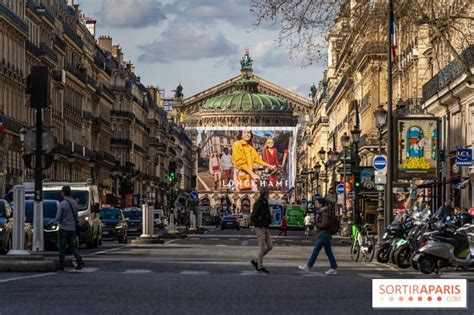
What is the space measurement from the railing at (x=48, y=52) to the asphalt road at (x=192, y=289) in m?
64.2

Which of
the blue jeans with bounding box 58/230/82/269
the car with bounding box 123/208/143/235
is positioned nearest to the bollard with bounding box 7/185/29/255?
the blue jeans with bounding box 58/230/82/269

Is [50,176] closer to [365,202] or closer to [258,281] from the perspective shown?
[365,202]

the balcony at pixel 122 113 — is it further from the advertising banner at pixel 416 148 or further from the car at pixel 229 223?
the advertising banner at pixel 416 148

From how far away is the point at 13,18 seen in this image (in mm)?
85688

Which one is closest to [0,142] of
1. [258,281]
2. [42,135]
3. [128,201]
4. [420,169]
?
[420,169]

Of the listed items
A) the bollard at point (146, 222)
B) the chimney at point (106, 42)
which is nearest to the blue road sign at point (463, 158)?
the bollard at point (146, 222)

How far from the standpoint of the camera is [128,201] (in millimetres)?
149000

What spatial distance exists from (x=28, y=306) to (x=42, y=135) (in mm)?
14745

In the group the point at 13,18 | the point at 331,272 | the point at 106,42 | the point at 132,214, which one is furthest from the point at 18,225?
the point at 106,42

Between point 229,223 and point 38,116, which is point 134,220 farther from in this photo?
point 38,116

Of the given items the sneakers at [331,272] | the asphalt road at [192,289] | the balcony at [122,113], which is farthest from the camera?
the balcony at [122,113]

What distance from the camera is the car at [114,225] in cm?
6156

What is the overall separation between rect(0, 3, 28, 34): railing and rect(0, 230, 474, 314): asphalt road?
157 ft

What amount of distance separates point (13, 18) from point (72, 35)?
103ft
